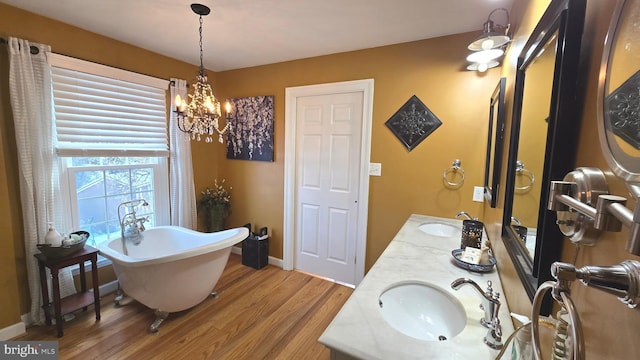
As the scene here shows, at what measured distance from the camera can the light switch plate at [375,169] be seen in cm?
271

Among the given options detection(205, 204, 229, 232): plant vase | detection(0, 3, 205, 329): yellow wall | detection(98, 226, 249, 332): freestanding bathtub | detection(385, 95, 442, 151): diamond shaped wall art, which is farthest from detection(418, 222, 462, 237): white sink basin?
detection(0, 3, 205, 329): yellow wall

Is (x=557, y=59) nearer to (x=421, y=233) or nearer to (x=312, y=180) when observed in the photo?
(x=421, y=233)

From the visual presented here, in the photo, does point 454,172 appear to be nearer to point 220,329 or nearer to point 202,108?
point 202,108

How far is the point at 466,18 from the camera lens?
2.02m

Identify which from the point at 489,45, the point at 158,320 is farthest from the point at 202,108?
the point at 489,45

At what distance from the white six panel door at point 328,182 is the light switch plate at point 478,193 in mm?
1081

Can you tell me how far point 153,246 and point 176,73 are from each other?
1955 mm

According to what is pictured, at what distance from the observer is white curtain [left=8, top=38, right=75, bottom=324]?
201 cm

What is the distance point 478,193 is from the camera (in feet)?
7.59

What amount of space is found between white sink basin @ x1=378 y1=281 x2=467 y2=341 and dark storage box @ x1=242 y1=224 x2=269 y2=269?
2.34 meters

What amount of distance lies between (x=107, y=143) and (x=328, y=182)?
2.21m

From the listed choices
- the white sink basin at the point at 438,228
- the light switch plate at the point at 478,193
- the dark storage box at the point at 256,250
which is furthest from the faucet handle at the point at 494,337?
the dark storage box at the point at 256,250

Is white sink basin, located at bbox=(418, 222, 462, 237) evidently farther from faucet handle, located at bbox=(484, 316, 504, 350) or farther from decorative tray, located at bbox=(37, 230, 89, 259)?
decorative tray, located at bbox=(37, 230, 89, 259)

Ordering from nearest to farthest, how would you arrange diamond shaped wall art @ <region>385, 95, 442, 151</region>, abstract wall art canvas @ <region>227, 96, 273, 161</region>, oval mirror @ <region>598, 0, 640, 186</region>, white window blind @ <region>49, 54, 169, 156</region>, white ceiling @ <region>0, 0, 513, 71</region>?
oval mirror @ <region>598, 0, 640, 186</region>, white ceiling @ <region>0, 0, 513, 71</region>, white window blind @ <region>49, 54, 169, 156</region>, diamond shaped wall art @ <region>385, 95, 442, 151</region>, abstract wall art canvas @ <region>227, 96, 273, 161</region>
